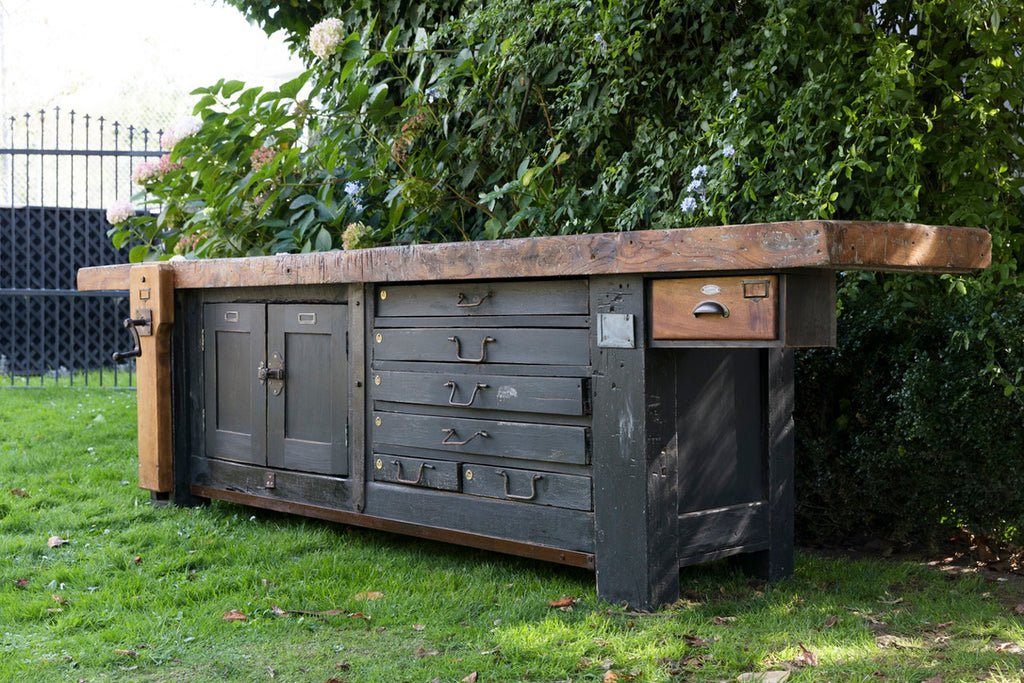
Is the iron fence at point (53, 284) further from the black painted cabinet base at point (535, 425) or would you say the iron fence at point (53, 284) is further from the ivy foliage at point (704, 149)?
the black painted cabinet base at point (535, 425)

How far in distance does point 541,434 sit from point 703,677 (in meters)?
1.04

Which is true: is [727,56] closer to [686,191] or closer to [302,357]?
[686,191]

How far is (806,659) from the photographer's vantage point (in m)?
2.64

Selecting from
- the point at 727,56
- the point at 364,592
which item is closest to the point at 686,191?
the point at 727,56

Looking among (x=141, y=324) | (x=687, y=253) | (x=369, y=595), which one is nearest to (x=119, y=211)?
(x=141, y=324)

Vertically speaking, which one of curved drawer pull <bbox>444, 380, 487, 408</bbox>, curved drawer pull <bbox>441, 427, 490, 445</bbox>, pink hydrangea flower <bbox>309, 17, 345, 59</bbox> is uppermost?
pink hydrangea flower <bbox>309, 17, 345, 59</bbox>

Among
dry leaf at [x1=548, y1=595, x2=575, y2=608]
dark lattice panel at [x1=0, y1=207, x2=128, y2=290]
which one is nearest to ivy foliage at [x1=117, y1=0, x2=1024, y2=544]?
dry leaf at [x1=548, y1=595, x2=575, y2=608]

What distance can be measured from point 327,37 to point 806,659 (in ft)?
12.2

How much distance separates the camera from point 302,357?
4.21 meters

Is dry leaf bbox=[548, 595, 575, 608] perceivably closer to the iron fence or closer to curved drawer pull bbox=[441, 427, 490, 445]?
curved drawer pull bbox=[441, 427, 490, 445]

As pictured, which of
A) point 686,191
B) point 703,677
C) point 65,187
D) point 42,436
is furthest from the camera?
point 65,187

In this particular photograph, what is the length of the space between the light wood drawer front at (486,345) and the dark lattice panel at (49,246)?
6.59 metres

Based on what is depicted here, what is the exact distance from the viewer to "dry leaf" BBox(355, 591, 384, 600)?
326 cm

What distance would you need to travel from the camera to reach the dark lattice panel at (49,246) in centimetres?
940
